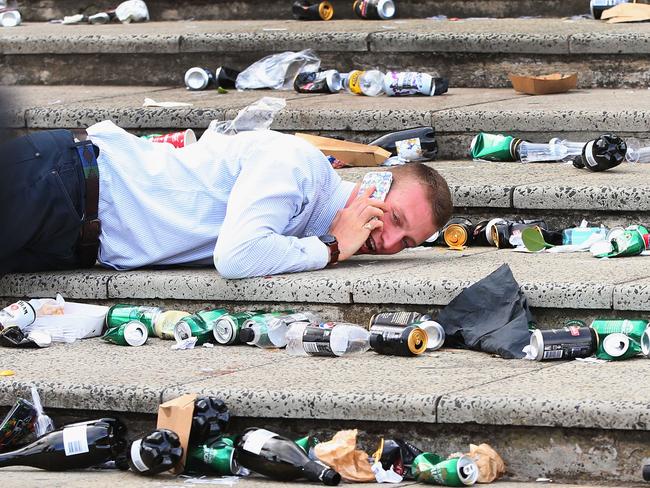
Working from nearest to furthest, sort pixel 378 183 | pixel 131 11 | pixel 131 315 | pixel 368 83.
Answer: pixel 131 315 → pixel 378 183 → pixel 368 83 → pixel 131 11

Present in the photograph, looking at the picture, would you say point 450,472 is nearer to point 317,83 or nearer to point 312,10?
point 317,83

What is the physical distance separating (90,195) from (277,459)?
5.20ft

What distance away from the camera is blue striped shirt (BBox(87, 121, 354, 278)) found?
4250 mm

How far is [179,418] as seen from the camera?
3393 millimetres

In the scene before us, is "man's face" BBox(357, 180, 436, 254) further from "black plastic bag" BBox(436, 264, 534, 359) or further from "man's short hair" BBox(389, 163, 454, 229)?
"black plastic bag" BBox(436, 264, 534, 359)

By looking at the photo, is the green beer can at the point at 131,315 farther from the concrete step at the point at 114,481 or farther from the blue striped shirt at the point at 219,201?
the concrete step at the point at 114,481

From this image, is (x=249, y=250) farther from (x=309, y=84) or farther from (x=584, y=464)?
(x=309, y=84)

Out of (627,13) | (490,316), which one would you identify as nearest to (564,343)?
(490,316)

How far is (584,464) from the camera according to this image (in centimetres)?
324

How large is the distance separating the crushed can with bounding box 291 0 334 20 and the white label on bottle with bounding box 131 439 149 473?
4.52 meters

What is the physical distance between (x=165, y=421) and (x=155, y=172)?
137 centimetres

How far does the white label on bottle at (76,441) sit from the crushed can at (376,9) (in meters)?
4.32

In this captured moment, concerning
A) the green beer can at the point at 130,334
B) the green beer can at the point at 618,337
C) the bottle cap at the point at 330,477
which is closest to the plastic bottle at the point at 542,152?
the green beer can at the point at 618,337

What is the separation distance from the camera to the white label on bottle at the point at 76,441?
3506 mm
